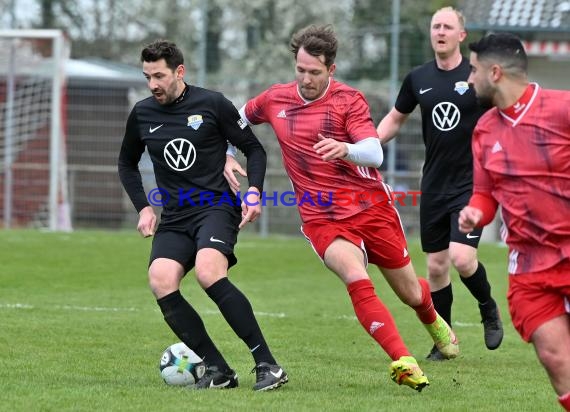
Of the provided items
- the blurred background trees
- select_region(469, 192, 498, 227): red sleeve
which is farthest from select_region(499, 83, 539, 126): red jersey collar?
the blurred background trees

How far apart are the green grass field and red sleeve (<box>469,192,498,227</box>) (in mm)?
1189

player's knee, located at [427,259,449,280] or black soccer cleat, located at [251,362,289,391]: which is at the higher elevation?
player's knee, located at [427,259,449,280]

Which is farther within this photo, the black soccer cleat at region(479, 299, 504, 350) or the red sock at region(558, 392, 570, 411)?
the black soccer cleat at region(479, 299, 504, 350)

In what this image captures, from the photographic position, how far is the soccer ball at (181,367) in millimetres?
6844

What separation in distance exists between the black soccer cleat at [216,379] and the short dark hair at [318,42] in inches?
77.7

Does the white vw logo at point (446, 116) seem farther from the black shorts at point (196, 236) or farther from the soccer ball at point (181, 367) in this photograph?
the soccer ball at point (181, 367)

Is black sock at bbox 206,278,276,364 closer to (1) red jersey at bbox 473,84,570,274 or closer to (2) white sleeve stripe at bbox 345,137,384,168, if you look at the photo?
(2) white sleeve stripe at bbox 345,137,384,168

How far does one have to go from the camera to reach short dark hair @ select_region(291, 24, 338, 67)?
6.89 m

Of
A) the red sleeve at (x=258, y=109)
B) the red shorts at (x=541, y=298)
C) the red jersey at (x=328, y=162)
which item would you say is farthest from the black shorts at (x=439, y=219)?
the red shorts at (x=541, y=298)

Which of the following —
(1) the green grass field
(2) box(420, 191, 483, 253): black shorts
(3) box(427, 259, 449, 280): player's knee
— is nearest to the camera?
(1) the green grass field

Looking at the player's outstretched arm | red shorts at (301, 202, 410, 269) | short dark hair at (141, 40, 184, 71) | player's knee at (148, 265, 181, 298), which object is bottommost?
player's knee at (148, 265, 181, 298)

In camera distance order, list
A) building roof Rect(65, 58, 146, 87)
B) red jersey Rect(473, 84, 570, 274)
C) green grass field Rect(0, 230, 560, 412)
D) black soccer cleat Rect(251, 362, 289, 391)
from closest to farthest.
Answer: red jersey Rect(473, 84, 570, 274), green grass field Rect(0, 230, 560, 412), black soccer cleat Rect(251, 362, 289, 391), building roof Rect(65, 58, 146, 87)

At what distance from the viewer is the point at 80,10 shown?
86.2 feet

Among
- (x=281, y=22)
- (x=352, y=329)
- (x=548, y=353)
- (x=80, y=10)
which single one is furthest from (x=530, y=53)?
(x=548, y=353)
